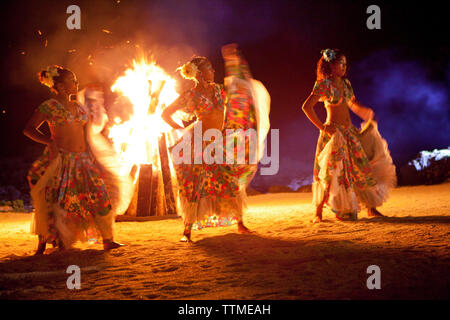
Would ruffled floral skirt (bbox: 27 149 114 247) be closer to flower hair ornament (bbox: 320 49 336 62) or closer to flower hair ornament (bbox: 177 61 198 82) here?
flower hair ornament (bbox: 177 61 198 82)

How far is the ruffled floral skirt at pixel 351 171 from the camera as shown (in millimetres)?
4629

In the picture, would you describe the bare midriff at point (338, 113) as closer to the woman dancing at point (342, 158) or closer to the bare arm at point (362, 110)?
the woman dancing at point (342, 158)

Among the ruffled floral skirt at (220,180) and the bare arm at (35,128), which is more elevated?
the bare arm at (35,128)

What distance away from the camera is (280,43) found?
764 inches

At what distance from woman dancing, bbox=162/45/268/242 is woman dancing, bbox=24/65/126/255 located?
89 cm

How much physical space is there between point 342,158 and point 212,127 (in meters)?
1.73

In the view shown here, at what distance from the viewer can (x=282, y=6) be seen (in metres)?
18.0

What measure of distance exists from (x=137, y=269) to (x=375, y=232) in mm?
2281

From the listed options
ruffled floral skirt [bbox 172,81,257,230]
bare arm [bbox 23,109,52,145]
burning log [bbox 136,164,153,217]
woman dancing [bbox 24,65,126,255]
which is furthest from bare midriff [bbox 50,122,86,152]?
burning log [bbox 136,164,153,217]

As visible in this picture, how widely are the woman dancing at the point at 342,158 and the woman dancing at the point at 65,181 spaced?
8.67ft

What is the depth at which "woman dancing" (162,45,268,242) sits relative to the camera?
4109 millimetres

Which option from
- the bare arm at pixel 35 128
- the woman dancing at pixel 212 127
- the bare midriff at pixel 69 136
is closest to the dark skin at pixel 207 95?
the woman dancing at pixel 212 127

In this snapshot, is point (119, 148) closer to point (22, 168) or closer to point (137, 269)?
point (137, 269)
